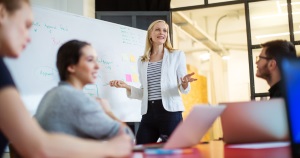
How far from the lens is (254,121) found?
1288 mm

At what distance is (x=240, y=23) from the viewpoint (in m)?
6.89

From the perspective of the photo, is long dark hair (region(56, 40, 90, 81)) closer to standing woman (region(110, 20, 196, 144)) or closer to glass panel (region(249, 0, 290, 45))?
standing woman (region(110, 20, 196, 144))

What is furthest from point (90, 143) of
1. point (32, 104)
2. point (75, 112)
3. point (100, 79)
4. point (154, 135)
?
point (100, 79)

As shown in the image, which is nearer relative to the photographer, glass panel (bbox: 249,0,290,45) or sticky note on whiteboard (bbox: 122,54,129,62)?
sticky note on whiteboard (bbox: 122,54,129,62)

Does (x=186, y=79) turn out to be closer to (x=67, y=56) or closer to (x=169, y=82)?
(x=169, y=82)

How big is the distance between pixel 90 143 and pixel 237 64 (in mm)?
7470

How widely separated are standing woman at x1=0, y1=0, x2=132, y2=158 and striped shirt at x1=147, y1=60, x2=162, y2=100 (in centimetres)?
181

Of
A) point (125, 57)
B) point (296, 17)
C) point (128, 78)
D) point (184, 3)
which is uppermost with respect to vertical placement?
point (184, 3)

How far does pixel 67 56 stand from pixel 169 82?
161 centimetres

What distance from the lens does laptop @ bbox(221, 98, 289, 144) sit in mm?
1268

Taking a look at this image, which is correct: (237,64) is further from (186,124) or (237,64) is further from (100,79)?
(186,124)

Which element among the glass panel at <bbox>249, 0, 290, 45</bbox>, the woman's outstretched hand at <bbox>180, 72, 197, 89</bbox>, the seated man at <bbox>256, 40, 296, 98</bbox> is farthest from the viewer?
the glass panel at <bbox>249, 0, 290, 45</bbox>

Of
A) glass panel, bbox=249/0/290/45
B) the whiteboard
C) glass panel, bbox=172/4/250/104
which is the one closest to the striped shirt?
the whiteboard

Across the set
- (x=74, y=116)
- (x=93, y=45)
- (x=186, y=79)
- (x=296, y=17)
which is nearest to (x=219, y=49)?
(x=296, y=17)
